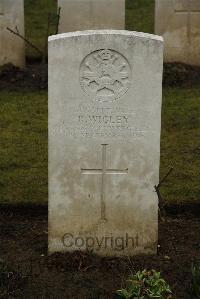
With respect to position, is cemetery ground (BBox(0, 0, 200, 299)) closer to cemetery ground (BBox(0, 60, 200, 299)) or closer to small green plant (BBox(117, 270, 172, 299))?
cemetery ground (BBox(0, 60, 200, 299))

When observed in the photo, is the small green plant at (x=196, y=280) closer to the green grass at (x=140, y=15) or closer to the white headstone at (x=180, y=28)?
the white headstone at (x=180, y=28)

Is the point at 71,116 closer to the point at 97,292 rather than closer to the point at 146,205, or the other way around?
the point at 146,205

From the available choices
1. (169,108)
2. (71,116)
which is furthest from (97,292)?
(169,108)

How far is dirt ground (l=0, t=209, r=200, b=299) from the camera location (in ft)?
16.8

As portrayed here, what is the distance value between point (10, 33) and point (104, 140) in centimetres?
538

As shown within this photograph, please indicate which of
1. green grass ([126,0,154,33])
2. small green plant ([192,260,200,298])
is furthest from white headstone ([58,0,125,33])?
small green plant ([192,260,200,298])

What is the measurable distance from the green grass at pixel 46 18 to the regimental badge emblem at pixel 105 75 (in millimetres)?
5994

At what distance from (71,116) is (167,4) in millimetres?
5668

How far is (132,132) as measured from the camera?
5.46 m

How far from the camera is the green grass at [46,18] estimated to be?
39.6 ft

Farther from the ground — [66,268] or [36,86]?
[36,86]

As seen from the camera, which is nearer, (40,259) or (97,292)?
(97,292)

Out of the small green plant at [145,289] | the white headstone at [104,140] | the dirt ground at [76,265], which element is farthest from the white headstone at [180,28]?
the small green plant at [145,289]

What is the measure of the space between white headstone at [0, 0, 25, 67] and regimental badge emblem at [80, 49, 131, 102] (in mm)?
5155
